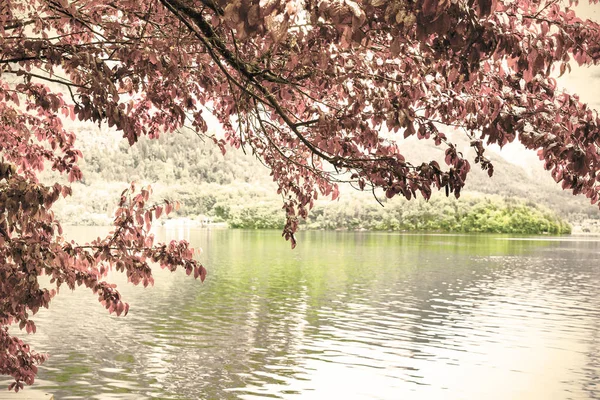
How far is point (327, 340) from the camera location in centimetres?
2825

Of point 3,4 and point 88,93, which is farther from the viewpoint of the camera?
point 3,4

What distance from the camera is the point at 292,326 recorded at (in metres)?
31.9

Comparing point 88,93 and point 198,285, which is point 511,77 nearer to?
point 88,93

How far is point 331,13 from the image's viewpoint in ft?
11.5

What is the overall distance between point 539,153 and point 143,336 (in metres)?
24.1

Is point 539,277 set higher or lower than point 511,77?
lower

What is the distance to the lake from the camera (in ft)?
68.8

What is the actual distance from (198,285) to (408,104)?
144 ft

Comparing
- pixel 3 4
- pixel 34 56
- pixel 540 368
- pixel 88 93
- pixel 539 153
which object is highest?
pixel 3 4

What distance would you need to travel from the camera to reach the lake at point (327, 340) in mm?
20969

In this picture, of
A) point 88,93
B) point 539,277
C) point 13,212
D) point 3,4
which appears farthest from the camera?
point 539,277

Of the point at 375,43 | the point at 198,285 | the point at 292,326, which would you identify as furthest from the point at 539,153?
the point at 198,285

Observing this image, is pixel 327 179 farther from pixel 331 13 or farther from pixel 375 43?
pixel 331 13

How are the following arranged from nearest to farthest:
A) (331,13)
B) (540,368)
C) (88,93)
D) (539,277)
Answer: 1. (331,13)
2. (88,93)
3. (540,368)
4. (539,277)
